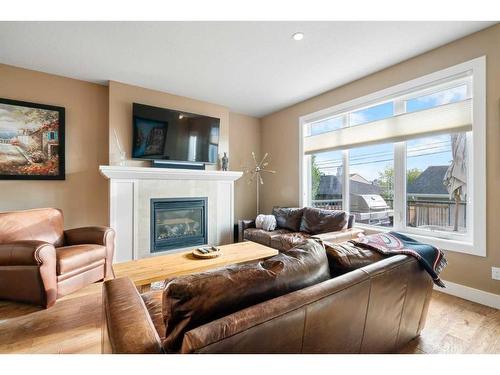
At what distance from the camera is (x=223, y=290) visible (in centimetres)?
86

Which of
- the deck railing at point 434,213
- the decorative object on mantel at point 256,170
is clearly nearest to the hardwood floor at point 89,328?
the deck railing at point 434,213

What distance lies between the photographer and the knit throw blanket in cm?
137

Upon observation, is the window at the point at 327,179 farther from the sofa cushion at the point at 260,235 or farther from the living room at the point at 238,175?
the sofa cushion at the point at 260,235

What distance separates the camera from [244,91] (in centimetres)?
364

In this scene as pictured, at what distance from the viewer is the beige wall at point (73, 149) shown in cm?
289

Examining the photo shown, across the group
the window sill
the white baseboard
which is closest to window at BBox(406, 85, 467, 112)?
the window sill

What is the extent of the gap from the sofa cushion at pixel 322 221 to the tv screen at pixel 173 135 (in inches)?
72.1

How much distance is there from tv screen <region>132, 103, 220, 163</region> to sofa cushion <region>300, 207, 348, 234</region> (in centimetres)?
183

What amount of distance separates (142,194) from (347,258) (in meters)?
2.96

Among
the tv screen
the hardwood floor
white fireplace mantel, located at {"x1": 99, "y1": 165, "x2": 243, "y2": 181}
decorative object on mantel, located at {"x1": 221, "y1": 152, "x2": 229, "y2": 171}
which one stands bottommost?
the hardwood floor

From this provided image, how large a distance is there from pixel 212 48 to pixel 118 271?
90.7 inches

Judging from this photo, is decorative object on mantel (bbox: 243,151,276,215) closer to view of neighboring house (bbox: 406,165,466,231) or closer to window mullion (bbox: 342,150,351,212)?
window mullion (bbox: 342,150,351,212)

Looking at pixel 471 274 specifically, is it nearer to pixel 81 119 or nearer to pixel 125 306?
pixel 125 306

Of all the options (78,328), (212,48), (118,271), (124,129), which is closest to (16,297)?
(78,328)
